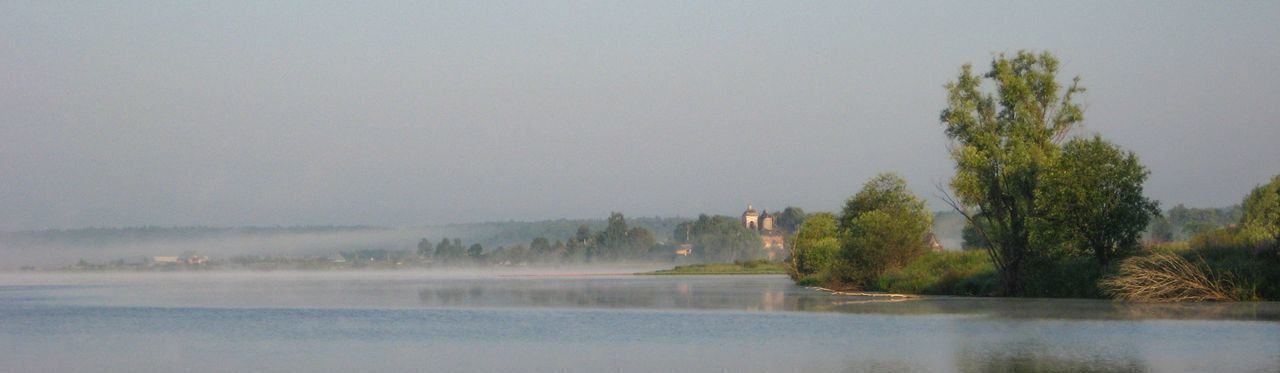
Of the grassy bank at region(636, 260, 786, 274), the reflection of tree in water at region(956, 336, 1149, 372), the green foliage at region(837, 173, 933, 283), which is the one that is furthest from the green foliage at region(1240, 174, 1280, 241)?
the grassy bank at region(636, 260, 786, 274)

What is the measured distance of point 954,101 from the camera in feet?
144

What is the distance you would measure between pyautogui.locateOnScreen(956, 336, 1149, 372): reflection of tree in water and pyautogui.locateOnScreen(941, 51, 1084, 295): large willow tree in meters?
22.1

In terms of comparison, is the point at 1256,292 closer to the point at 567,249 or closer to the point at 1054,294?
the point at 1054,294

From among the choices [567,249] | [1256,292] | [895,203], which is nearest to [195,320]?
[1256,292]

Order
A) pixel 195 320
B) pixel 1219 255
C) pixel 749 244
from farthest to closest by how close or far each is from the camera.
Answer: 1. pixel 749 244
2. pixel 1219 255
3. pixel 195 320

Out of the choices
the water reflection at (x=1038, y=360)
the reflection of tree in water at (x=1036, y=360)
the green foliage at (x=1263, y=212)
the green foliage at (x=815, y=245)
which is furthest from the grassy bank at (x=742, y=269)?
the water reflection at (x=1038, y=360)

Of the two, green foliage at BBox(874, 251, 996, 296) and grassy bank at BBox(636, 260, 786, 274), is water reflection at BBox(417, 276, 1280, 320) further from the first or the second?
grassy bank at BBox(636, 260, 786, 274)

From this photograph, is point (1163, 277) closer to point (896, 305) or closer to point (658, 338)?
point (896, 305)

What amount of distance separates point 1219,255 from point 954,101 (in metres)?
10.7

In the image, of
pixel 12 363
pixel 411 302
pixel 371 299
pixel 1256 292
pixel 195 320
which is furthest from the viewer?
pixel 371 299

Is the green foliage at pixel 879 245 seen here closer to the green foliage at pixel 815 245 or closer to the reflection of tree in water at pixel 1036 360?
the green foliage at pixel 815 245

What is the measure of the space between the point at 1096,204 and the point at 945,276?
27.4ft

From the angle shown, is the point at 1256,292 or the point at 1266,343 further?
the point at 1256,292

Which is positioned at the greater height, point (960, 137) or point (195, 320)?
point (960, 137)
